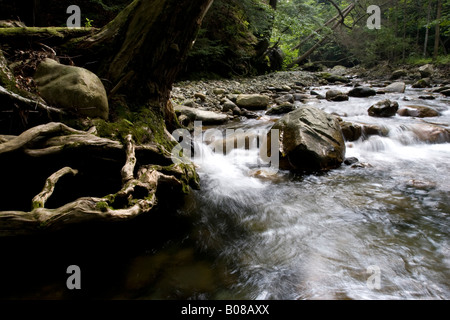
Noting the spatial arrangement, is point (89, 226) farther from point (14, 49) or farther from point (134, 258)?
point (14, 49)

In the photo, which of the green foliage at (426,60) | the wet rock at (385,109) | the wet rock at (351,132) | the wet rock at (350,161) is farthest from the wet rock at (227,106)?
the green foliage at (426,60)

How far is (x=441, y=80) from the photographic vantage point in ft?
48.6

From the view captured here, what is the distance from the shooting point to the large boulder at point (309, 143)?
182 inches

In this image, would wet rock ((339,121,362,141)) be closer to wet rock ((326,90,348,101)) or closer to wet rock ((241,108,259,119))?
wet rock ((241,108,259,119))

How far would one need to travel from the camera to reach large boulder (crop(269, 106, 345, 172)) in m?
4.63

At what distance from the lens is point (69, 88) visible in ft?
8.39

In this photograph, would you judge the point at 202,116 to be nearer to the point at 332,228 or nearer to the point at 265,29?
the point at 332,228

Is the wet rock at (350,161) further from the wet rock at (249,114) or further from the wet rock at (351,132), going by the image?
the wet rock at (249,114)

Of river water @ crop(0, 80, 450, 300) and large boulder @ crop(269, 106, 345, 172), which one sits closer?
river water @ crop(0, 80, 450, 300)

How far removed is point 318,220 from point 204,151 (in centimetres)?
282

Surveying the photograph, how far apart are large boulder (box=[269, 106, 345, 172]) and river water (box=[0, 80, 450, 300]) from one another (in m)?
0.34

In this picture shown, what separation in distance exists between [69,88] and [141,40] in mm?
1151

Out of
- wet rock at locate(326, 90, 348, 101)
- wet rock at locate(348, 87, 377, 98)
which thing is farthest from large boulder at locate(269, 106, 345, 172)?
wet rock at locate(348, 87, 377, 98)

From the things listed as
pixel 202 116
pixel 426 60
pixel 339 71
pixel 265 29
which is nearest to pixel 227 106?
pixel 202 116
